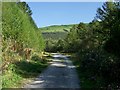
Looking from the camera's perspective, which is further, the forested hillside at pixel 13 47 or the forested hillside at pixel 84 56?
the forested hillside at pixel 13 47

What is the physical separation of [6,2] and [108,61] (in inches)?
485

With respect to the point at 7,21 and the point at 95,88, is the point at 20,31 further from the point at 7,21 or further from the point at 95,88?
the point at 95,88

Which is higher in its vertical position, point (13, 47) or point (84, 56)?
point (13, 47)

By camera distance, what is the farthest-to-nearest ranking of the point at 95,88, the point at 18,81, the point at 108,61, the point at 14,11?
the point at 14,11 → the point at 18,81 → the point at 108,61 → the point at 95,88

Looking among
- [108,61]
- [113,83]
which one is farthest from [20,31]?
[113,83]

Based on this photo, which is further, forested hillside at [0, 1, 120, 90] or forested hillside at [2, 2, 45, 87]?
forested hillside at [2, 2, 45, 87]

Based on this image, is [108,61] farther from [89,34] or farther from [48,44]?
[48,44]

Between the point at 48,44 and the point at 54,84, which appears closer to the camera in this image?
the point at 54,84

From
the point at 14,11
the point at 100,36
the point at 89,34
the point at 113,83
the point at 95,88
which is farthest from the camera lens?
the point at 89,34

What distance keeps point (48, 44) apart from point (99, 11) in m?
79.4

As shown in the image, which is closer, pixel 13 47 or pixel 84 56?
pixel 13 47

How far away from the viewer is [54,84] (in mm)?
19312

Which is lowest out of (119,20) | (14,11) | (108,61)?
(108,61)

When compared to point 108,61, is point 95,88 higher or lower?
lower
